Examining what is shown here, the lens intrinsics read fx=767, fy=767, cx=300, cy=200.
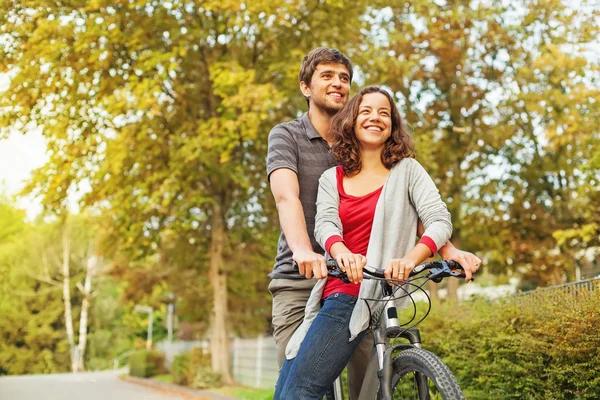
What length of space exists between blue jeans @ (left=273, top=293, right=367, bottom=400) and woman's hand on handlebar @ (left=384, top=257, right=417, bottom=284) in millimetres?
318

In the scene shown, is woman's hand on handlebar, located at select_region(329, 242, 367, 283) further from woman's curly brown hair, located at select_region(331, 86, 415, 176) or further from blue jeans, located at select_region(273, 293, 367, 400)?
woman's curly brown hair, located at select_region(331, 86, 415, 176)

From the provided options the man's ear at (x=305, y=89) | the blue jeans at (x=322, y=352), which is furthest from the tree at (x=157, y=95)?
the blue jeans at (x=322, y=352)

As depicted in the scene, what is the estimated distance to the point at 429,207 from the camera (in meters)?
2.96

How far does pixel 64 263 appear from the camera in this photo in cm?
5119

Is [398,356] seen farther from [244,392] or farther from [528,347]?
[244,392]

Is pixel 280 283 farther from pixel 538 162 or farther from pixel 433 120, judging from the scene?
pixel 538 162

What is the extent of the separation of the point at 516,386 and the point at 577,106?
11.7 m

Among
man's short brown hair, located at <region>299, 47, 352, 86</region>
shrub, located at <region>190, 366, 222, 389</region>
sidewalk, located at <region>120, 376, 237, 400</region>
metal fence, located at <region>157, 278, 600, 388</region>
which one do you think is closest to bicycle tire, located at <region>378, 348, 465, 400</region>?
Result: man's short brown hair, located at <region>299, 47, 352, 86</region>

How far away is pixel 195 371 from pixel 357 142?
16.2 metres

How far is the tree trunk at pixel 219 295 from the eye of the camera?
18.3 metres

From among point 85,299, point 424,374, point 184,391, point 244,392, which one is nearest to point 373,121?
point 424,374

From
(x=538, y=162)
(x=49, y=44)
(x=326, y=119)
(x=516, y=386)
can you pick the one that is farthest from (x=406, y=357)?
(x=538, y=162)

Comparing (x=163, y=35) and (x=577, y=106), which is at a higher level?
(x=163, y=35)

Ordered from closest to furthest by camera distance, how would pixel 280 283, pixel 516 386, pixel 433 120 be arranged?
1. pixel 280 283
2. pixel 516 386
3. pixel 433 120
